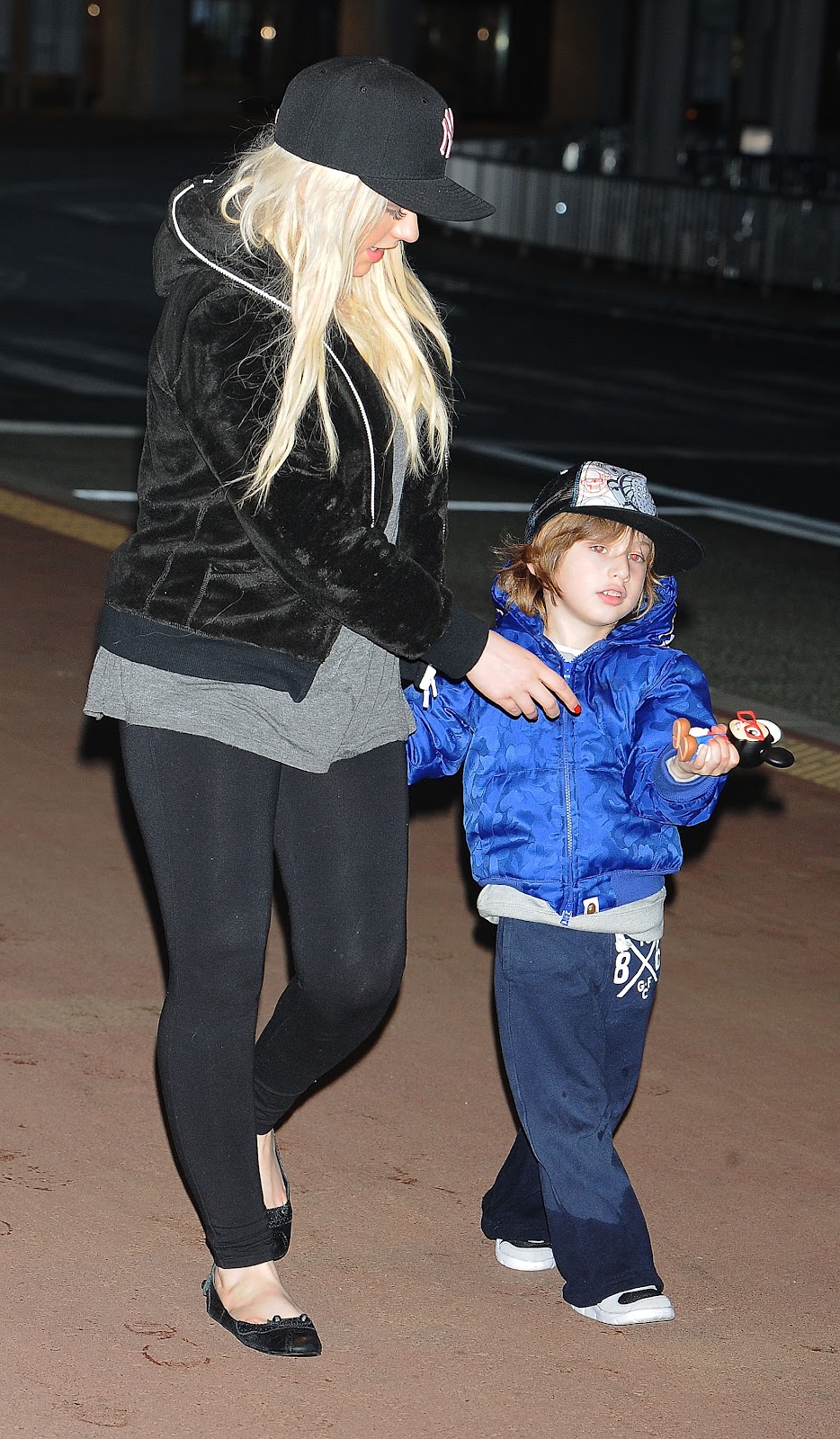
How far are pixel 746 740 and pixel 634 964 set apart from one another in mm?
507

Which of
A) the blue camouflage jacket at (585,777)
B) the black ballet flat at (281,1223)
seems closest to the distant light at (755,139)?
the blue camouflage jacket at (585,777)

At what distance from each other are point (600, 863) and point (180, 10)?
172 feet

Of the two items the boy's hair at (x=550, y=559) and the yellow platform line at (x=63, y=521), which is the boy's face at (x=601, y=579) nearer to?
the boy's hair at (x=550, y=559)

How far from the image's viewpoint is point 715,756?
129 inches

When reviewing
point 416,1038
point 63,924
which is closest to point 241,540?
point 416,1038

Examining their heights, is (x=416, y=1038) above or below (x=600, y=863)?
below

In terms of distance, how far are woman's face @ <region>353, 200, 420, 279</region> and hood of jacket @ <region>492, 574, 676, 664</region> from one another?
76 centimetres

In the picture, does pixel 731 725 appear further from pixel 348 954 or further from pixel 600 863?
pixel 348 954

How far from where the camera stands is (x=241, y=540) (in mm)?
3139

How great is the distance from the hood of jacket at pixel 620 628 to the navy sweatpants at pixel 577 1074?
0.49m

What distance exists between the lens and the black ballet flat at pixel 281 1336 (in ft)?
11.0

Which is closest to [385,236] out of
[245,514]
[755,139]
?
[245,514]

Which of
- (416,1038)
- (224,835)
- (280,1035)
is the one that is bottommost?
(416,1038)

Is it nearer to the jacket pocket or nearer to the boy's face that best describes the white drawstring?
the boy's face
